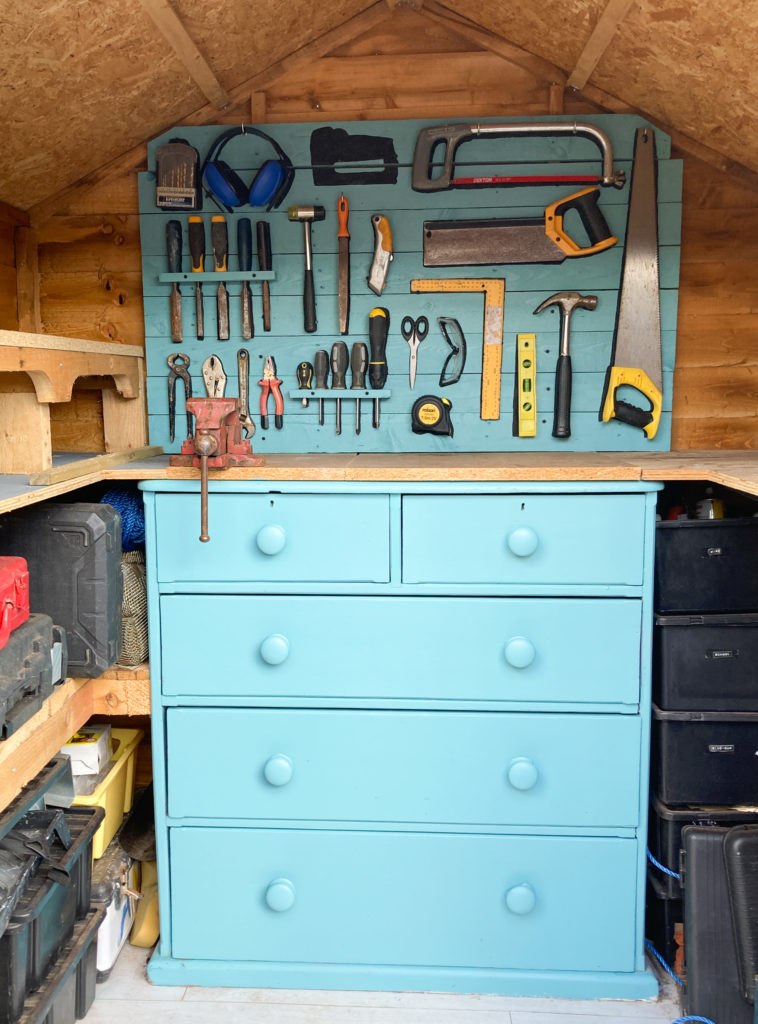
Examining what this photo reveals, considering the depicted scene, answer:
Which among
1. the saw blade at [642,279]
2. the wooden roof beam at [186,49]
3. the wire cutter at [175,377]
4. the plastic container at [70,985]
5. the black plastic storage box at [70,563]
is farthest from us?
the wire cutter at [175,377]

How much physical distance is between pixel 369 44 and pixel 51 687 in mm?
1831

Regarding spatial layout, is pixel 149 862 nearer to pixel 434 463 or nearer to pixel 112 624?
pixel 112 624

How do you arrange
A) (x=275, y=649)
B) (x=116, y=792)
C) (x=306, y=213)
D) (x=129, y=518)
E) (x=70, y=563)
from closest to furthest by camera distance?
(x=70, y=563) → (x=275, y=649) → (x=129, y=518) → (x=116, y=792) → (x=306, y=213)

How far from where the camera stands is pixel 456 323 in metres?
2.21

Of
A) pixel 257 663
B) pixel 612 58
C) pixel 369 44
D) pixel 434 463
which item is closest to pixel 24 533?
pixel 257 663

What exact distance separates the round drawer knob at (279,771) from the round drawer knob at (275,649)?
23 cm

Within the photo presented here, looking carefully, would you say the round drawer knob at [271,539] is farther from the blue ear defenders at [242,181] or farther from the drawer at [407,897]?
the blue ear defenders at [242,181]

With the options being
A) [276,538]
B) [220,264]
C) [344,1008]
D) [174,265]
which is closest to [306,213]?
[220,264]

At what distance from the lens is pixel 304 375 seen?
7.30 feet

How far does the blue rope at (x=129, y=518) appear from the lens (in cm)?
189

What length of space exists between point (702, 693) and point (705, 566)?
279mm

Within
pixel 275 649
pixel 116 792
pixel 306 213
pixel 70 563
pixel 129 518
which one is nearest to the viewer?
pixel 70 563

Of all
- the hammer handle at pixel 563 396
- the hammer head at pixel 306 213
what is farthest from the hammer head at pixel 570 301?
the hammer head at pixel 306 213

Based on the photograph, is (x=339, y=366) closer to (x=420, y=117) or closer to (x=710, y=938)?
(x=420, y=117)
